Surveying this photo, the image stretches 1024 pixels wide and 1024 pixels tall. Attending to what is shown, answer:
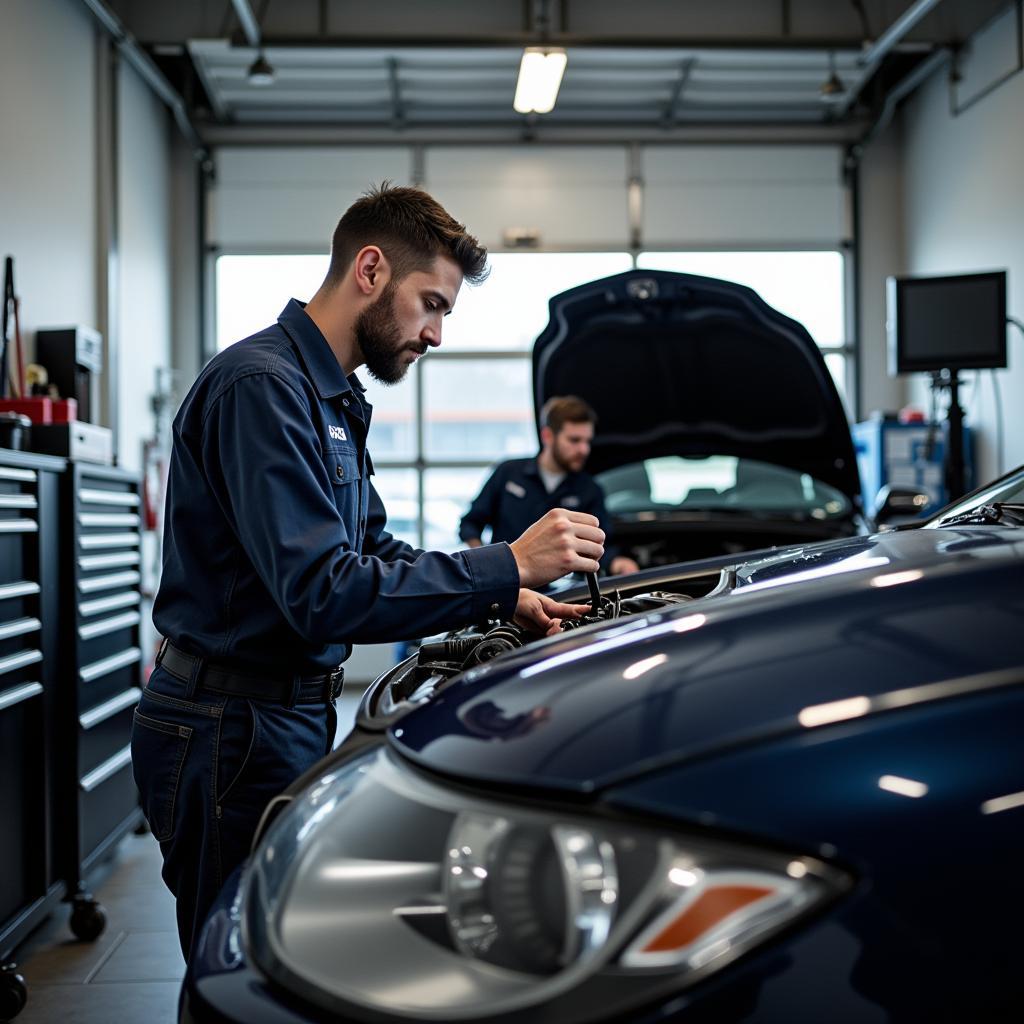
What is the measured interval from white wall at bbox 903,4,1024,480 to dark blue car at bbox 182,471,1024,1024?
5941mm

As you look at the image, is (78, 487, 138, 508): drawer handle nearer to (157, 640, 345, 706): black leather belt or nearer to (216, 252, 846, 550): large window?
(157, 640, 345, 706): black leather belt

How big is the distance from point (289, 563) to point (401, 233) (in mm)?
527

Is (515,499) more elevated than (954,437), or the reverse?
(954,437)

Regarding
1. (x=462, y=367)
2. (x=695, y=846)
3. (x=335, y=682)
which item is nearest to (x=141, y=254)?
(x=462, y=367)

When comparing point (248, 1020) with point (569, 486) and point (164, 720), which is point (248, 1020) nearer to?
point (164, 720)

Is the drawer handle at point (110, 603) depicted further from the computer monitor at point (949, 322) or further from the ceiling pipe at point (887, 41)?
the ceiling pipe at point (887, 41)

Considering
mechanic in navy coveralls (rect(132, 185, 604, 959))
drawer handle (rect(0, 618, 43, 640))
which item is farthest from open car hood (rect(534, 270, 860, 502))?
mechanic in navy coveralls (rect(132, 185, 604, 959))

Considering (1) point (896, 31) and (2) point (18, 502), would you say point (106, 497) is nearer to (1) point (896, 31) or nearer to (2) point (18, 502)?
(2) point (18, 502)

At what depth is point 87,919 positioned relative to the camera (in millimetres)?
2805

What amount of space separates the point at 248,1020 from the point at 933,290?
18.5ft

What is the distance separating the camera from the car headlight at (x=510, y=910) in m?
0.62

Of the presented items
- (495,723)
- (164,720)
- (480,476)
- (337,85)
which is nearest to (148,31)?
(337,85)

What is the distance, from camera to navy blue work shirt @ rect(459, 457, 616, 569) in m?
4.19

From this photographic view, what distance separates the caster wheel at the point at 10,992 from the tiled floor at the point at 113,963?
0.13 feet
